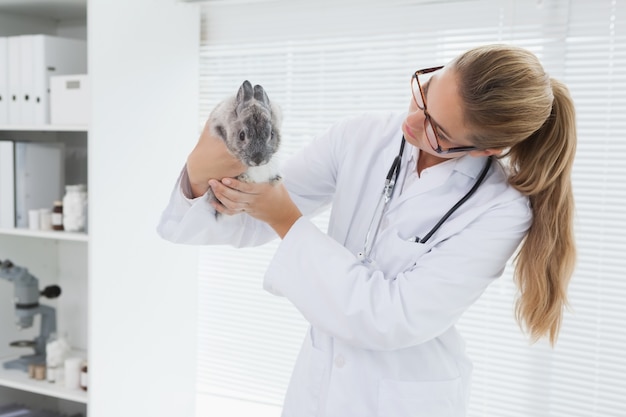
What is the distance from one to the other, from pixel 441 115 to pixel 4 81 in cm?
186

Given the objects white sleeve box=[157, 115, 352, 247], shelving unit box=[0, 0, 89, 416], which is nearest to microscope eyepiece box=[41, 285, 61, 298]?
shelving unit box=[0, 0, 89, 416]

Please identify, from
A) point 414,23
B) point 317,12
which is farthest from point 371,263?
point 317,12

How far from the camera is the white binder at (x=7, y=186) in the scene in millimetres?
2479

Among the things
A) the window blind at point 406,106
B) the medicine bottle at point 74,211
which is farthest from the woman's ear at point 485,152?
the medicine bottle at point 74,211

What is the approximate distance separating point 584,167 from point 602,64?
33 centimetres

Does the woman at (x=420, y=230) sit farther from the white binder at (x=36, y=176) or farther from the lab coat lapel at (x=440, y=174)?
the white binder at (x=36, y=176)

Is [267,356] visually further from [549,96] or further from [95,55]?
[549,96]

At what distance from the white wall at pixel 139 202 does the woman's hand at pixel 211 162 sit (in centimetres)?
107

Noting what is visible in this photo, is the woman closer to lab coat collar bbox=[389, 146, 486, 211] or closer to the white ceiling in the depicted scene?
lab coat collar bbox=[389, 146, 486, 211]

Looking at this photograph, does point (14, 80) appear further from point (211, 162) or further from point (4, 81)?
point (211, 162)

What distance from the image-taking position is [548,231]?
1.33 meters

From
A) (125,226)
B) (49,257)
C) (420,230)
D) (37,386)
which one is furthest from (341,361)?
(49,257)

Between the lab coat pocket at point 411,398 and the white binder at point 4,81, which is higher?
the white binder at point 4,81

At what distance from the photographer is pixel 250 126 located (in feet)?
3.77
